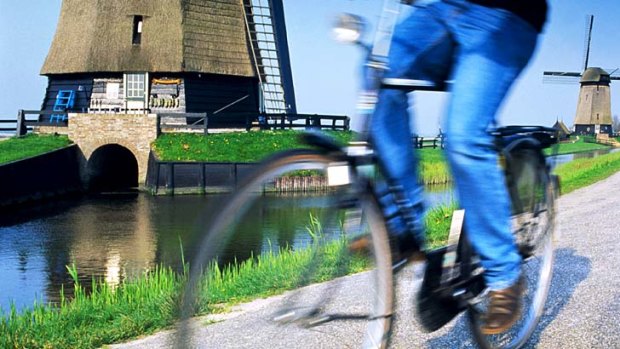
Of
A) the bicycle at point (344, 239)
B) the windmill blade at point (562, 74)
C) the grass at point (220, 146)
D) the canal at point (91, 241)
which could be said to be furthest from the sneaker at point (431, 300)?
the windmill blade at point (562, 74)

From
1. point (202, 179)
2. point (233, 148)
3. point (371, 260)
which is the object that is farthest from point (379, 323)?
point (233, 148)

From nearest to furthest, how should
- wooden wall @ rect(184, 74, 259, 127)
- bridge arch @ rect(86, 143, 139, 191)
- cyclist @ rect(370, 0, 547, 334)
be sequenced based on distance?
cyclist @ rect(370, 0, 547, 334) < bridge arch @ rect(86, 143, 139, 191) < wooden wall @ rect(184, 74, 259, 127)

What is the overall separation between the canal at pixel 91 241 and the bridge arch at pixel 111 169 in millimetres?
5410

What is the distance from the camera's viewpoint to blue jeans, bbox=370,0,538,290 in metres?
2.32

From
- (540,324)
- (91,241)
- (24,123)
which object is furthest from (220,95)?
(540,324)

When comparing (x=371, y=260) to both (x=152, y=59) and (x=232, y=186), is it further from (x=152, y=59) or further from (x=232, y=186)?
(x=152, y=59)

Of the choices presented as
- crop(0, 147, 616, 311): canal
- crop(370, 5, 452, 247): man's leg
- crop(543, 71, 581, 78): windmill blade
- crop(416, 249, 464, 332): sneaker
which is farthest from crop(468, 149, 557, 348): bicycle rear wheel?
crop(543, 71, 581, 78): windmill blade

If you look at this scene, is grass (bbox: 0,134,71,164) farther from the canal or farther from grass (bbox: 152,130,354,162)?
grass (bbox: 152,130,354,162)

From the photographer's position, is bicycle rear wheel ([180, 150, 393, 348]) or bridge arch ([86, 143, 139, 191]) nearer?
bicycle rear wheel ([180, 150, 393, 348])

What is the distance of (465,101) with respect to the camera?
2322mm

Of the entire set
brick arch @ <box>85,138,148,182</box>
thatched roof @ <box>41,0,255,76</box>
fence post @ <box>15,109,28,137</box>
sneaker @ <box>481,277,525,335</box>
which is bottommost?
brick arch @ <box>85,138,148,182</box>

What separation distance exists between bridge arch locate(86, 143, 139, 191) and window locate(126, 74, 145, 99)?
2268mm

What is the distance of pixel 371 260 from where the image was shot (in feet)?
7.20

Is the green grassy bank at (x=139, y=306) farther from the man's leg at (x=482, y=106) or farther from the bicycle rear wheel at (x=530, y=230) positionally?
the bicycle rear wheel at (x=530, y=230)
